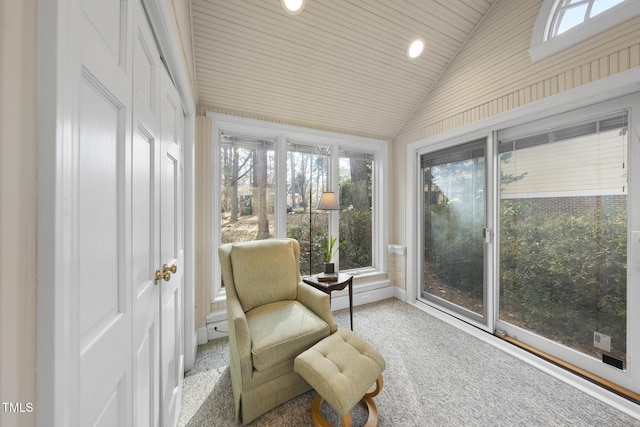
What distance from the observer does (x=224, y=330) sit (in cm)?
237

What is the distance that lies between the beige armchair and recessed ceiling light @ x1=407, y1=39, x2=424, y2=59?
2.20 metres

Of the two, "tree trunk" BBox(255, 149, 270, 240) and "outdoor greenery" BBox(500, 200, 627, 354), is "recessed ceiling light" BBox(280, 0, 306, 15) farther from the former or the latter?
"outdoor greenery" BBox(500, 200, 627, 354)

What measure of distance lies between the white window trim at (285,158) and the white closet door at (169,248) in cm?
90

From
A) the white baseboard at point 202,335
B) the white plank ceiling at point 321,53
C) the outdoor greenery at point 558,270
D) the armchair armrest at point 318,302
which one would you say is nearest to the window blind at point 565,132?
the outdoor greenery at point 558,270

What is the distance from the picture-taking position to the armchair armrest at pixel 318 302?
1.78 metres

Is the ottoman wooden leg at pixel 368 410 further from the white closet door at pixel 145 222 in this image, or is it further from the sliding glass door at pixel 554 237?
the sliding glass door at pixel 554 237

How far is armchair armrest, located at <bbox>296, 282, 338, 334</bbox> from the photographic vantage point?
Answer: 178 cm

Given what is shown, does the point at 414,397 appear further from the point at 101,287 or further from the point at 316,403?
the point at 101,287

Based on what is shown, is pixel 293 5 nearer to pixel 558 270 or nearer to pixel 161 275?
pixel 161 275

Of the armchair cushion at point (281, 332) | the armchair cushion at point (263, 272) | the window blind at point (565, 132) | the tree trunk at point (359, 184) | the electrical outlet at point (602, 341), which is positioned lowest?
the electrical outlet at point (602, 341)

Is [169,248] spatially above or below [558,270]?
above

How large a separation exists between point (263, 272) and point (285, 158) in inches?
55.9

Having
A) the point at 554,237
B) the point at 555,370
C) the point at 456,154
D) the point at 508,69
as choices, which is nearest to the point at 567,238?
the point at 554,237

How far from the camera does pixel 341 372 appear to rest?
1.33 metres
